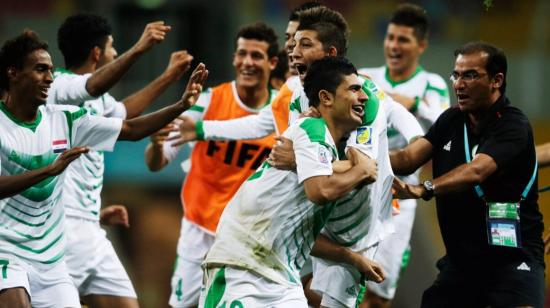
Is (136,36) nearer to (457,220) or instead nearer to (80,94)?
(80,94)

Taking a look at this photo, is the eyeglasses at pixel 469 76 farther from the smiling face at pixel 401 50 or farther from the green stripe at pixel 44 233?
the smiling face at pixel 401 50

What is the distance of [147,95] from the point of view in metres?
8.88

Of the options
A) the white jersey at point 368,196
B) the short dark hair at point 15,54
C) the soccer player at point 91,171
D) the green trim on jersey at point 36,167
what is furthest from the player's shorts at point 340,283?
the short dark hair at point 15,54

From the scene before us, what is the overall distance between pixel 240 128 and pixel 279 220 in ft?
8.65


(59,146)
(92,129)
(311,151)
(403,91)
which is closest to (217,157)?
(403,91)

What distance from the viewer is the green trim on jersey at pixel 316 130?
22.0ft

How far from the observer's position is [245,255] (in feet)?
22.6

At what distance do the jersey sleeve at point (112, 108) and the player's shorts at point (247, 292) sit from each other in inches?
97.4

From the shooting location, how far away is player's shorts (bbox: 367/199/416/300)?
1054cm

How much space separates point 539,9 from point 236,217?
14578mm

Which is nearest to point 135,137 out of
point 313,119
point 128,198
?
point 313,119

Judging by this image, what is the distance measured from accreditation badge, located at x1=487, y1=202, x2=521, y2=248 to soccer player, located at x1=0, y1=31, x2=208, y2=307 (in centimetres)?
213

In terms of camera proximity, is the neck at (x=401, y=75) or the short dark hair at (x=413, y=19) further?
the short dark hair at (x=413, y=19)

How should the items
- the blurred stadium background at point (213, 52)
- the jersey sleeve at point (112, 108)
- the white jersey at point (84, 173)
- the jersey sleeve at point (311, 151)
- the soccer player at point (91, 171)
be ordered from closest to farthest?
the jersey sleeve at point (311, 151) < the soccer player at point (91, 171) < the white jersey at point (84, 173) < the jersey sleeve at point (112, 108) < the blurred stadium background at point (213, 52)
